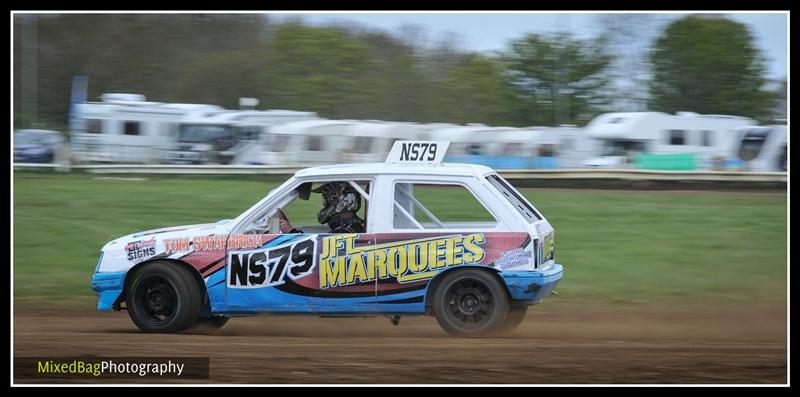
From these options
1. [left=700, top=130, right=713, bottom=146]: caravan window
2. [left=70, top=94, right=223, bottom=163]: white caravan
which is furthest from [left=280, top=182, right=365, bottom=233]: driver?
[left=700, top=130, right=713, bottom=146]: caravan window

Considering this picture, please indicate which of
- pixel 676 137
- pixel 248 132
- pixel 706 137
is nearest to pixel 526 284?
pixel 676 137

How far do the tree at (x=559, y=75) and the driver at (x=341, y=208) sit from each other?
65.3 ft

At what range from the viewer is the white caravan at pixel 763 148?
966 inches

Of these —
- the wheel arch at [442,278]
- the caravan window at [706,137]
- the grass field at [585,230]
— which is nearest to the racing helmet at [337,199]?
the wheel arch at [442,278]

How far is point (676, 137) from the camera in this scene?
27.0 meters

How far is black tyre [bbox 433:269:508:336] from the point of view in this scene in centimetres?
838

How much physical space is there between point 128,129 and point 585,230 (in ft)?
51.9

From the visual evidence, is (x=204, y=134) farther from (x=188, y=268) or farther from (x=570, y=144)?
(x=188, y=268)

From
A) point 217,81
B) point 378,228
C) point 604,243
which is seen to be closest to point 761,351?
point 378,228

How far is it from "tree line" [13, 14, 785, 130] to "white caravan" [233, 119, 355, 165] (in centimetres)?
226

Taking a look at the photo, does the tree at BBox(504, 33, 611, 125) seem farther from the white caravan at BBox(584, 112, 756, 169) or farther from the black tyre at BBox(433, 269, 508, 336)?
the black tyre at BBox(433, 269, 508, 336)

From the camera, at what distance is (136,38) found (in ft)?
99.9

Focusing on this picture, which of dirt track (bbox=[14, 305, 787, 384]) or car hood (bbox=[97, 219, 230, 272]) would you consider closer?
dirt track (bbox=[14, 305, 787, 384])
